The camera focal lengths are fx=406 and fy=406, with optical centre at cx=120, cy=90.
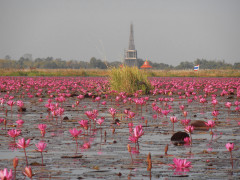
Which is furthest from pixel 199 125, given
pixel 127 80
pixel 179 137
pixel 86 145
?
pixel 127 80

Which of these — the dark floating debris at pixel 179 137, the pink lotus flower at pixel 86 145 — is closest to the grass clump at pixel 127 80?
the dark floating debris at pixel 179 137

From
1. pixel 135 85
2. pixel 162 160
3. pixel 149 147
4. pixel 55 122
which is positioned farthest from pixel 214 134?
pixel 135 85

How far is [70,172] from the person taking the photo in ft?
12.1

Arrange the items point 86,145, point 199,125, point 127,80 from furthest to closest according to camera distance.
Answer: point 127,80
point 199,125
point 86,145

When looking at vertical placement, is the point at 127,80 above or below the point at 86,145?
above

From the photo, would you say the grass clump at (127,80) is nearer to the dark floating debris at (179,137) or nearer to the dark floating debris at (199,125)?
the dark floating debris at (199,125)

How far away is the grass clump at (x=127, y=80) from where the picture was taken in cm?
1628

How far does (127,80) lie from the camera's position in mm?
16234

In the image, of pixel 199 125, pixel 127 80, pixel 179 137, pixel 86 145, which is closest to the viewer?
pixel 86 145

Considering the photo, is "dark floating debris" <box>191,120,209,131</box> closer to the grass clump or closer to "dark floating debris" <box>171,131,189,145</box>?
"dark floating debris" <box>171,131,189,145</box>

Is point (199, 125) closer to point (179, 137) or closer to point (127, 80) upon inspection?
point (179, 137)

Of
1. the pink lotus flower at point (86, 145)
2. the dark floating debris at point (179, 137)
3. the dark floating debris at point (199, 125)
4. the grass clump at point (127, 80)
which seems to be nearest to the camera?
the pink lotus flower at point (86, 145)

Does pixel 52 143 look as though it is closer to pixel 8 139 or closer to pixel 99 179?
pixel 8 139

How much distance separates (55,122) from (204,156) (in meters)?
3.79
